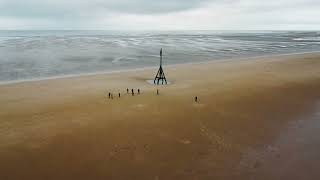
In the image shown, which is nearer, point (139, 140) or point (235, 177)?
point (235, 177)

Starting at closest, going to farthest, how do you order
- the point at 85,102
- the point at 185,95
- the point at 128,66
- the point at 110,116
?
the point at 110,116, the point at 85,102, the point at 185,95, the point at 128,66

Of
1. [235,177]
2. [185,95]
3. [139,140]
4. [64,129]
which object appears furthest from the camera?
[185,95]

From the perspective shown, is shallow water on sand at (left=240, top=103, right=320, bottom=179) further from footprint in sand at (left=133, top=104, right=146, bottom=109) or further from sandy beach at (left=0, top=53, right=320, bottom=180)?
footprint in sand at (left=133, top=104, right=146, bottom=109)

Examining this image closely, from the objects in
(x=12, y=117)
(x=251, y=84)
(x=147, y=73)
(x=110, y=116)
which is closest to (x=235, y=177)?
(x=110, y=116)

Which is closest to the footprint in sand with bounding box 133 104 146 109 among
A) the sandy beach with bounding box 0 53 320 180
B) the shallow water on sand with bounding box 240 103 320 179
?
the sandy beach with bounding box 0 53 320 180

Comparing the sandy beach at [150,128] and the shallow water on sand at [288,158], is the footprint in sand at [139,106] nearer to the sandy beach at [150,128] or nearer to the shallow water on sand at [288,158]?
the sandy beach at [150,128]

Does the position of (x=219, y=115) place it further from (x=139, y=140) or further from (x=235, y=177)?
(x=235, y=177)


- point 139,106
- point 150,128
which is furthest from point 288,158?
point 139,106
